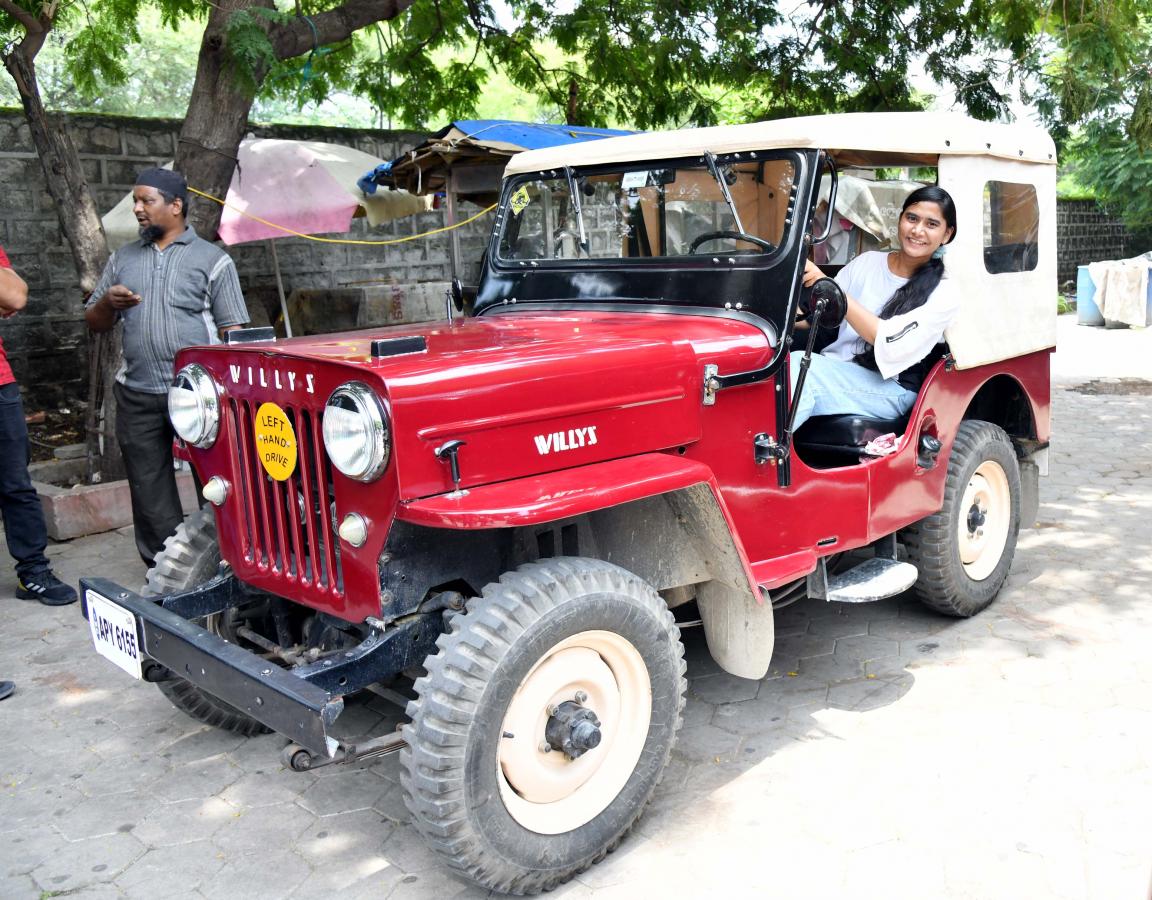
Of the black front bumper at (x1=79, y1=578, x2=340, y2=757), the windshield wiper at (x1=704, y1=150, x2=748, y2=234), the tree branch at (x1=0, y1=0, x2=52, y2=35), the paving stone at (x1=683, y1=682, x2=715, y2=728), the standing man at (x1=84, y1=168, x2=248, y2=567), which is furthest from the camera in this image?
the tree branch at (x1=0, y1=0, x2=52, y2=35)

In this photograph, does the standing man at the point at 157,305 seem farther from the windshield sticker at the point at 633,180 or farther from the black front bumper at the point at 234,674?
the windshield sticker at the point at 633,180

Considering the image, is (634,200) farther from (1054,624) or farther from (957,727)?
(1054,624)

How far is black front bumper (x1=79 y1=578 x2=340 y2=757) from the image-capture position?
2.50 m

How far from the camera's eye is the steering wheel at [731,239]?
3516 millimetres

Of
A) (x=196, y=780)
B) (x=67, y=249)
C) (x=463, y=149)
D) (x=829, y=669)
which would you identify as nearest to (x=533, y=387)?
(x=196, y=780)

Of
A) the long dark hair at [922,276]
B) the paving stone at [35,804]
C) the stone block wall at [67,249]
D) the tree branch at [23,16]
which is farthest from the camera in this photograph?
the stone block wall at [67,249]

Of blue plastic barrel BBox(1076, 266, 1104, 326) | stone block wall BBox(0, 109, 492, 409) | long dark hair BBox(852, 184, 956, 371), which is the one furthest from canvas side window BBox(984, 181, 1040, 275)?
blue plastic barrel BBox(1076, 266, 1104, 326)

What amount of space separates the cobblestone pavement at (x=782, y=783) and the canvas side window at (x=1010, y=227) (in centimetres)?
150

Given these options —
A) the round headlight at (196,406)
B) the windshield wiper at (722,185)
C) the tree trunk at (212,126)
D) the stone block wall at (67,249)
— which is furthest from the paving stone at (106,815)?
the stone block wall at (67,249)

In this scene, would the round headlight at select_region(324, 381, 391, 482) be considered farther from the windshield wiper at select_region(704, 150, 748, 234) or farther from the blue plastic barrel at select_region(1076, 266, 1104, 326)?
the blue plastic barrel at select_region(1076, 266, 1104, 326)

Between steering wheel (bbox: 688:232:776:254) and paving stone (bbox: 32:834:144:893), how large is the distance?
8.45 feet

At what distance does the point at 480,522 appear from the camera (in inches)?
99.1

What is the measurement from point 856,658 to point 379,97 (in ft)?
26.2

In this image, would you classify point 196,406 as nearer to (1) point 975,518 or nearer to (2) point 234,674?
(2) point 234,674
